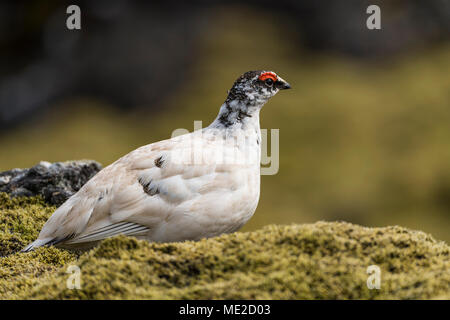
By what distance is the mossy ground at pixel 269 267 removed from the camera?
3178 mm

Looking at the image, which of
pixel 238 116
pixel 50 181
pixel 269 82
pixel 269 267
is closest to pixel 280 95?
pixel 50 181

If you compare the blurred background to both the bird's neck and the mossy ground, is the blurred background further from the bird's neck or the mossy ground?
the mossy ground

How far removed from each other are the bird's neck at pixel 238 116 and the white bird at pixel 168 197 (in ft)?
0.57

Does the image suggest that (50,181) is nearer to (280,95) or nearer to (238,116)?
(238,116)

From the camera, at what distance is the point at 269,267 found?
3.35m

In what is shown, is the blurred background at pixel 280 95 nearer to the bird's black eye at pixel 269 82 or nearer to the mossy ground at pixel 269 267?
the bird's black eye at pixel 269 82

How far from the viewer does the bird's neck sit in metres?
4.84

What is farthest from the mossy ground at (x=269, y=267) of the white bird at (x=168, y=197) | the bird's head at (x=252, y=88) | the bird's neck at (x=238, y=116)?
the bird's head at (x=252, y=88)

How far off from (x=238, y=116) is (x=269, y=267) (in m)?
1.81

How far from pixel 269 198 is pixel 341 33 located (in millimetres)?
9961

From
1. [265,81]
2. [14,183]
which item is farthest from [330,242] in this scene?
[14,183]

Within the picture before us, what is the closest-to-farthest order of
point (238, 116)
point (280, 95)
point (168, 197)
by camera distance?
point (168, 197)
point (238, 116)
point (280, 95)
